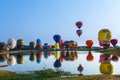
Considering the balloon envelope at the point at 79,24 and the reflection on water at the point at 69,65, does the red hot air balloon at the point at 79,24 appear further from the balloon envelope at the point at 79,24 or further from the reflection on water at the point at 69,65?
the reflection on water at the point at 69,65

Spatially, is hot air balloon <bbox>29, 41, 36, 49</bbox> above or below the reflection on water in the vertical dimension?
above

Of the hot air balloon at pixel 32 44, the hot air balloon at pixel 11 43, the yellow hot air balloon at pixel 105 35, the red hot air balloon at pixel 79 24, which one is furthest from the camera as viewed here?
the hot air balloon at pixel 32 44

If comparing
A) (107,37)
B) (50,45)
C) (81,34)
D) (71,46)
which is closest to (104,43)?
(107,37)

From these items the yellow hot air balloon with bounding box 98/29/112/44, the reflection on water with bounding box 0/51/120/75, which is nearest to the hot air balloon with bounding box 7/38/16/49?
the yellow hot air balloon with bounding box 98/29/112/44

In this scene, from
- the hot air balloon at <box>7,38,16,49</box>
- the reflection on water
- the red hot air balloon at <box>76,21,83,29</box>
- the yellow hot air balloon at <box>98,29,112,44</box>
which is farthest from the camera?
the hot air balloon at <box>7,38,16,49</box>

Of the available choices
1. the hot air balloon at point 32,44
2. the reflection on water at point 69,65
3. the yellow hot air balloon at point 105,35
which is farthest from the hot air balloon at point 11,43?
the reflection on water at point 69,65

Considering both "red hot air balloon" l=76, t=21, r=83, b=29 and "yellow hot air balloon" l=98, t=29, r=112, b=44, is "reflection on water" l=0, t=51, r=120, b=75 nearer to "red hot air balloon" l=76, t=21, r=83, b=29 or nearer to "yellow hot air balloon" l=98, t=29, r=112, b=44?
"yellow hot air balloon" l=98, t=29, r=112, b=44

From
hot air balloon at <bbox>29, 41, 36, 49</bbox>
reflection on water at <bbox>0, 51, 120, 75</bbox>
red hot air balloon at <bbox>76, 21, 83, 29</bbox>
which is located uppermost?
red hot air balloon at <bbox>76, 21, 83, 29</bbox>

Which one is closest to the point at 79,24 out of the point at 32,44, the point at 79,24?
the point at 79,24

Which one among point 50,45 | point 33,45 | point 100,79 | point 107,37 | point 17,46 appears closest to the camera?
point 100,79

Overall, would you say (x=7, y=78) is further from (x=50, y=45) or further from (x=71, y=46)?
(x=50, y=45)

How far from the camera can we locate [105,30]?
86938mm

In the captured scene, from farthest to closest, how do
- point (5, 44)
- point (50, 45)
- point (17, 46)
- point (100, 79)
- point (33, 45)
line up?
point (50, 45) → point (33, 45) → point (17, 46) → point (5, 44) → point (100, 79)

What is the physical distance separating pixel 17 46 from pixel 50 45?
3215 cm
